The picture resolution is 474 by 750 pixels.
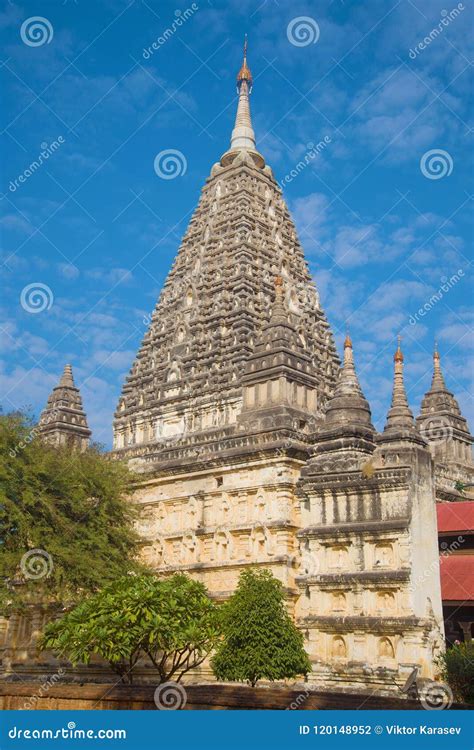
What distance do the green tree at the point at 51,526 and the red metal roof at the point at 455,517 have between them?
13.2 m

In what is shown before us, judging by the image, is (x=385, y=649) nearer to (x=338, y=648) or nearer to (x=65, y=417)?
(x=338, y=648)

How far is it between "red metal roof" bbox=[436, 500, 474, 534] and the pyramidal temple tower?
4226mm


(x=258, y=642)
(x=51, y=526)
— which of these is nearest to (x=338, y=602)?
(x=258, y=642)

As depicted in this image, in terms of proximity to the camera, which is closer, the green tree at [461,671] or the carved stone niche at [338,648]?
the green tree at [461,671]

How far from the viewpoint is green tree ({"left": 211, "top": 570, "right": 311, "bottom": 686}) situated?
24.6 metres

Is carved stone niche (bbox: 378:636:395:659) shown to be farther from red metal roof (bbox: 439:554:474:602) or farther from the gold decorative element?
the gold decorative element

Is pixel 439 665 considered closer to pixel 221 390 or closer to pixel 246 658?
pixel 246 658

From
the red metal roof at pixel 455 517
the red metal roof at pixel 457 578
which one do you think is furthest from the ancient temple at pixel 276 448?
the red metal roof at pixel 455 517

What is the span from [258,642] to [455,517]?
1284 centimetres

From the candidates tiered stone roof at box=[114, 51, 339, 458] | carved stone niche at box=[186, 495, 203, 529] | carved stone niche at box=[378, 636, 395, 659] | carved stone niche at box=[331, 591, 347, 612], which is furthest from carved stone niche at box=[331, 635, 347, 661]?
tiered stone roof at box=[114, 51, 339, 458]

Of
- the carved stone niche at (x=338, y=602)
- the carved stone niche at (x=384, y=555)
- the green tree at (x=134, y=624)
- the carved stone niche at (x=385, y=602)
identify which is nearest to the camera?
the green tree at (x=134, y=624)

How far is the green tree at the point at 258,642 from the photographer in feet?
80.6

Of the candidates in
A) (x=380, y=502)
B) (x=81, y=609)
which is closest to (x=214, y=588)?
(x=380, y=502)

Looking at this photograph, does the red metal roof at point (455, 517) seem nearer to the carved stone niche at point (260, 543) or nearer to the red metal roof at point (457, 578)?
the red metal roof at point (457, 578)
